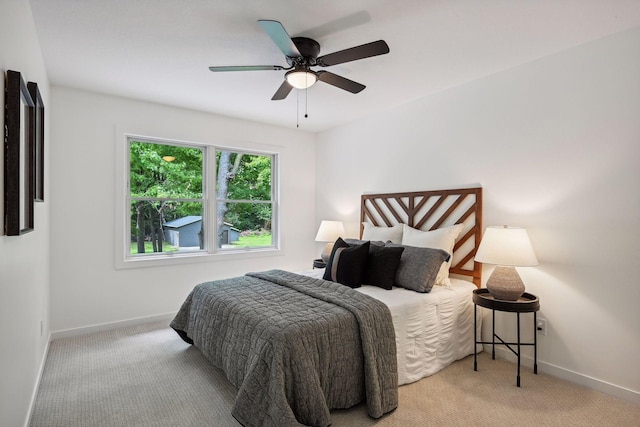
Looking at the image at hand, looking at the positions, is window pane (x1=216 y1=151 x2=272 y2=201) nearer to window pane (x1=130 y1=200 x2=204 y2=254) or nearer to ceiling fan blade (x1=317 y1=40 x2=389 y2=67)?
window pane (x1=130 y1=200 x2=204 y2=254)

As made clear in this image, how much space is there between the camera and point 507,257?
2.63 m

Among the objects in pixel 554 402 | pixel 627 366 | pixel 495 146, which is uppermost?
pixel 495 146

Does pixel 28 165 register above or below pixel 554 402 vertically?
above

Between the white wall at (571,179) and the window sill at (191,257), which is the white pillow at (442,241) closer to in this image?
the white wall at (571,179)

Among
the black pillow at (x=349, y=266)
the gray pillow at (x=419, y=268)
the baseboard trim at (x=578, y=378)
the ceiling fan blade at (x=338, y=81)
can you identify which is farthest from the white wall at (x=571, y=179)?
the ceiling fan blade at (x=338, y=81)

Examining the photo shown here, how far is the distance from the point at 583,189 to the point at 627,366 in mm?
1277

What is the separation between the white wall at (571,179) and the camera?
2439 millimetres

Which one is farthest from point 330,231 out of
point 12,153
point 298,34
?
point 12,153

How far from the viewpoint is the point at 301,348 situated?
6.60ft

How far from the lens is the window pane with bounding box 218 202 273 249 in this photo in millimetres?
4750

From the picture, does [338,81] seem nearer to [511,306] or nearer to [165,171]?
[511,306]

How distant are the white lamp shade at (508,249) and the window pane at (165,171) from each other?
344cm

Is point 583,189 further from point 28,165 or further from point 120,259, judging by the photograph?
point 120,259

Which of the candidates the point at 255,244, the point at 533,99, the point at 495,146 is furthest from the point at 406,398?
the point at 255,244
